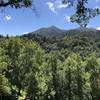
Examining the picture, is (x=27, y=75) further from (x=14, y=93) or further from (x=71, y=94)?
(x=71, y=94)

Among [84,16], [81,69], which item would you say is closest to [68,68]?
[81,69]

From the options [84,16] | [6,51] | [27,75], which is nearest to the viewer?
[84,16]

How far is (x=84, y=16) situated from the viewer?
14.2m

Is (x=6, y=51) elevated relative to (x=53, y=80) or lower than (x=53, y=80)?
elevated

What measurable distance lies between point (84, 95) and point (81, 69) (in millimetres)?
5791

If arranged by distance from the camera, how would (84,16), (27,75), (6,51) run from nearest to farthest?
1. (84,16)
2. (27,75)
3. (6,51)

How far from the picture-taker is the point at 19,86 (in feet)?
227

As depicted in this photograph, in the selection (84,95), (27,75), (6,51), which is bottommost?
(84,95)

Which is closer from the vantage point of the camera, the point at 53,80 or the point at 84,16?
the point at 84,16

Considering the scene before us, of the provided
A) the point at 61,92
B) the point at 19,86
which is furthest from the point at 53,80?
the point at 19,86

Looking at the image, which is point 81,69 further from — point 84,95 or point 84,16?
point 84,16

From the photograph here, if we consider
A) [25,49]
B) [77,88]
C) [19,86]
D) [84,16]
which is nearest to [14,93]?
[19,86]

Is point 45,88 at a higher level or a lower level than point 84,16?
lower

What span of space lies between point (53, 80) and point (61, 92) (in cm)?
304
